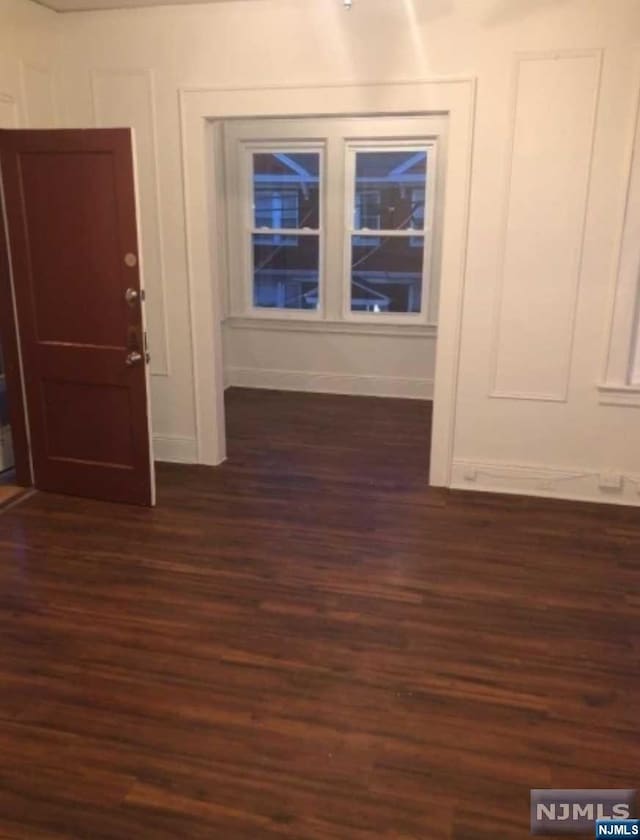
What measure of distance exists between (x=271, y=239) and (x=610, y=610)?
455 cm

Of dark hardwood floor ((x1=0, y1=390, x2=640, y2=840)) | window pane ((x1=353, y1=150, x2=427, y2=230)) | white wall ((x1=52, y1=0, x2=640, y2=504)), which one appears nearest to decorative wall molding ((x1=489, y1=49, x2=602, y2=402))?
white wall ((x1=52, y1=0, x2=640, y2=504))

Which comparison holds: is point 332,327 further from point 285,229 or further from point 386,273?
point 285,229

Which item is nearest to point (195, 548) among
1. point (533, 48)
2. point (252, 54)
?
point (252, 54)

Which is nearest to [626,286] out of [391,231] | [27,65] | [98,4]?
[391,231]

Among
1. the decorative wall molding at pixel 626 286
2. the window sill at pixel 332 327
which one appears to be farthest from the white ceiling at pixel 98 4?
the window sill at pixel 332 327

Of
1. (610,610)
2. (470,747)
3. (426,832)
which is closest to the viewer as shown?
(426,832)

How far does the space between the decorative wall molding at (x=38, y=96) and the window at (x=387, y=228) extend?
101 inches

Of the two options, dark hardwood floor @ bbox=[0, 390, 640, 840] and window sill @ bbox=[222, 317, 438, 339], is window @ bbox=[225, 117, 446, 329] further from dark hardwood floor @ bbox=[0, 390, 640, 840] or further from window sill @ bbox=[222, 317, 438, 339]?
dark hardwood floor @ bbox=[0, 390, 640, 840]

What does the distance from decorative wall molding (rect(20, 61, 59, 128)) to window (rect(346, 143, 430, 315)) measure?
2.55 m

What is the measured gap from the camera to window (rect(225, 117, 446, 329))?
19.4ft

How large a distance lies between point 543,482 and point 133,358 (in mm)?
2433

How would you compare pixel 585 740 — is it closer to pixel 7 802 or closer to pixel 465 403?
pixel 7 802

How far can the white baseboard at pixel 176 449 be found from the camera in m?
4.66

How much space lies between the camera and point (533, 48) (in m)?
3.57
